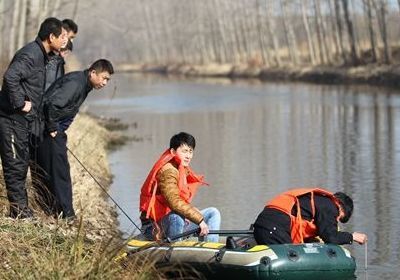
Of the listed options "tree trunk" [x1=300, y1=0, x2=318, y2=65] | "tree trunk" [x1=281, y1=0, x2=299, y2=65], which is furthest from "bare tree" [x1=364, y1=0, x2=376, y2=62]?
"tree trunk" [x1=281, y1=0, x2=299, y2=65]

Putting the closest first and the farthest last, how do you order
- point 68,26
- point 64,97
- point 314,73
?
point 64,97, point 68,26, point 314,73

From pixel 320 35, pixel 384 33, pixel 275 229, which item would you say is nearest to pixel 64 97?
pixel 275 229

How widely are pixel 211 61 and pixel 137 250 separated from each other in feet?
313

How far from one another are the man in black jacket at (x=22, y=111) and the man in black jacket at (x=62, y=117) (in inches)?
9.8

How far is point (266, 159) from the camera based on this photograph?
21.0m

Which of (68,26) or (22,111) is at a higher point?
(68,26)

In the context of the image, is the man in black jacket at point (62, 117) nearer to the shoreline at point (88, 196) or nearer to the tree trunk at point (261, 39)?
the shoreline at point (88, 196)

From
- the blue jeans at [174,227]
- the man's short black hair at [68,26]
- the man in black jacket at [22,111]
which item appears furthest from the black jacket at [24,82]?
the blue jeans at [174,227]

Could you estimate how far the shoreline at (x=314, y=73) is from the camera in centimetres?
5091

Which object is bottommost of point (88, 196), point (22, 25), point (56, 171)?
point (88, 196)

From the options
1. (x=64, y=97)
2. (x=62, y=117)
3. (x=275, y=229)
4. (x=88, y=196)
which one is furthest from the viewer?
(x=88, y=196)

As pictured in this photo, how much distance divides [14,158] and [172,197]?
174 cm

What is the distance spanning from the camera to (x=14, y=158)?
10.7m

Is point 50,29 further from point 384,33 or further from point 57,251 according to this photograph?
point 384,33
